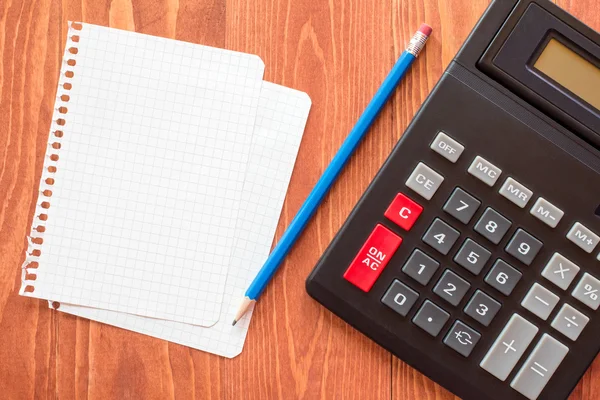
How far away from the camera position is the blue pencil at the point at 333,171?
432 mm

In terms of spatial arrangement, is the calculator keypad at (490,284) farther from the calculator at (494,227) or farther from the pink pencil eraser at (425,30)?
the pink pencil eraser at (425,30)

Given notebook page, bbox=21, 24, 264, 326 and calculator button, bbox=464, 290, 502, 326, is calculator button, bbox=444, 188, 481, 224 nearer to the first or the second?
calculator button, bbox=464, 290, 502, 326

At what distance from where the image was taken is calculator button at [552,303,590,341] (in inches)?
15.3

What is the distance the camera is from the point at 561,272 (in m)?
0.39

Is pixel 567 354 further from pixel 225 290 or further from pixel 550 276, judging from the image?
pixel 225 290

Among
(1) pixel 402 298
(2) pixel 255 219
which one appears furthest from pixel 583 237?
(2) pixel 255 219

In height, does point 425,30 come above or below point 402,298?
above

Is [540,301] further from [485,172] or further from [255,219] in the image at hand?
[255,219]

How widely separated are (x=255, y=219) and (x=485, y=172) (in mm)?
182

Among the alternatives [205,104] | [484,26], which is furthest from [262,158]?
[484,26]

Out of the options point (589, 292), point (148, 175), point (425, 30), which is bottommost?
point (148, 175)

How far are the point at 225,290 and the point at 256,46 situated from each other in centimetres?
20

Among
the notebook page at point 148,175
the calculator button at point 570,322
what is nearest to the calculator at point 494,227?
the calculator button at point 570,322

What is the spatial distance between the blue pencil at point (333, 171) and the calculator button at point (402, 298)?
0.09m
